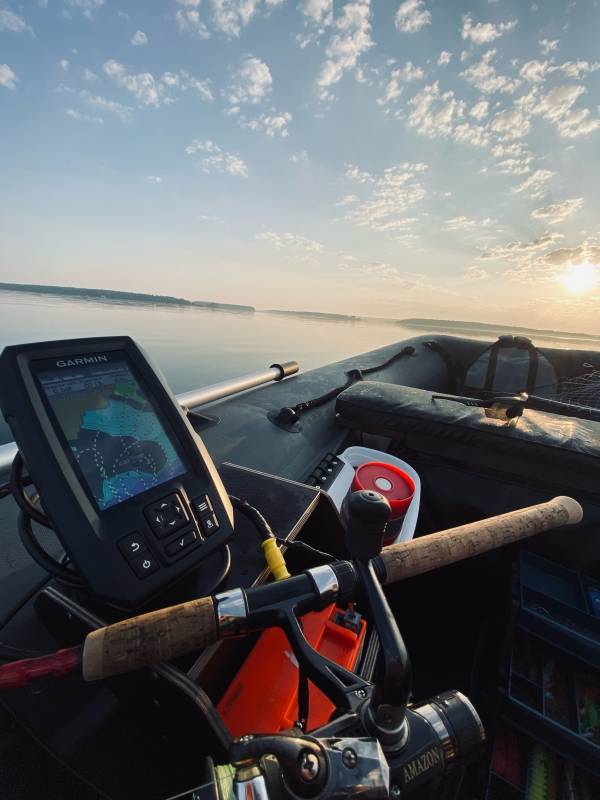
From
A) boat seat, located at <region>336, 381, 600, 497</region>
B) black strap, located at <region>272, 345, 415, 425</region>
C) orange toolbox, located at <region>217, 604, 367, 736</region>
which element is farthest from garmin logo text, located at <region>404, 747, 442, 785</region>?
black strap, located at <region>272, 345, 415, 425</region>

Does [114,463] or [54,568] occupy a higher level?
[114,463]

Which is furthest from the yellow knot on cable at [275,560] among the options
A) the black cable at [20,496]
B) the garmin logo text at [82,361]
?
the garmin logo text at [82,361]

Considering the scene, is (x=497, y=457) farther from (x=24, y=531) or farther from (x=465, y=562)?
(x=24, y=531)

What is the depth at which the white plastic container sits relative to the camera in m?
1.31

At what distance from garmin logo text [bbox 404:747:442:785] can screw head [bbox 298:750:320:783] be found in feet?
0.50

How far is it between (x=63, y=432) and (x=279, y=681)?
23.7 inches

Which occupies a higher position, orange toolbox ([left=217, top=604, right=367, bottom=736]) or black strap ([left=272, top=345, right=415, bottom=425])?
black strap ([left=272, top=345, right=415, bottom=425])

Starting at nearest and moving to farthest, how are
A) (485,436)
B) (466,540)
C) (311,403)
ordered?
(466,540) → (485,436) → (311,403)

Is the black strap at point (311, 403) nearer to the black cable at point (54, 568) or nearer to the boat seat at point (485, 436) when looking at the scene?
the boat seat at point (485, 436)

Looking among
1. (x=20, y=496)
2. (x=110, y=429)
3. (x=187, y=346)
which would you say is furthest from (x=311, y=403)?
(x=187, y=346)

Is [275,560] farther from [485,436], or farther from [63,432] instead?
[485,436]

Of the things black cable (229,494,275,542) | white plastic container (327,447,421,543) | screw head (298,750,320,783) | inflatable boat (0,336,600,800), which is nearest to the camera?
screw head (298,750,320,783)

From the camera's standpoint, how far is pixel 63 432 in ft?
1.90

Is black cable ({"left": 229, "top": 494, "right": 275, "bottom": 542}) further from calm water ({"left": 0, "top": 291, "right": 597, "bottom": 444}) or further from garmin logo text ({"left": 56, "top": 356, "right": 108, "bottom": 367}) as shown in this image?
calm water ({"left": 0, "top": 291, "right": 597, "bottom": 444})
